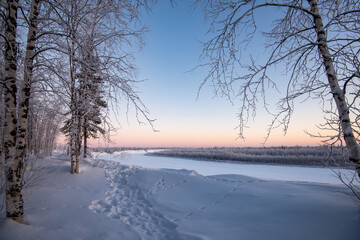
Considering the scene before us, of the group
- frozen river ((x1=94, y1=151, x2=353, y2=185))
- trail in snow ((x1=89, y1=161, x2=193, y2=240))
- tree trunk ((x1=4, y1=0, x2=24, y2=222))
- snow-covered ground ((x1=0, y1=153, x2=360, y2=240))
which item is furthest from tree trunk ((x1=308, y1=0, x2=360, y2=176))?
tree trunk ((x1=4, y1=0, x2=24, y2=222))

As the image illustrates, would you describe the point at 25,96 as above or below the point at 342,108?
above

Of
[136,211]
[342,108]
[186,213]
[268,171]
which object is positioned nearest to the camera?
[342,108]

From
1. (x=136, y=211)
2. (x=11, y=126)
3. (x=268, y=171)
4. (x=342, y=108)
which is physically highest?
(x=342, y=108)

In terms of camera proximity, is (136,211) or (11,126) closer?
(11,126)

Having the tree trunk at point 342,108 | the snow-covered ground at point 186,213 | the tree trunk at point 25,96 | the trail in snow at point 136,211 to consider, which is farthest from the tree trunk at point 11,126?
the tree trunk at point 342,108

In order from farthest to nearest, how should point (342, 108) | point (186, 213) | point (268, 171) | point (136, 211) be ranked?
point (268, 171)
point (136, 211)
point (186, 213)
point (342, 108)

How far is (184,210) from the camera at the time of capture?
14.9 feet

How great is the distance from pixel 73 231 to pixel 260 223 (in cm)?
358

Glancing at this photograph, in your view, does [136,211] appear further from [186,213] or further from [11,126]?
[11,126]

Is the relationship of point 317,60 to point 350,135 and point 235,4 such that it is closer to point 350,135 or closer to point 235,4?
point 350,135

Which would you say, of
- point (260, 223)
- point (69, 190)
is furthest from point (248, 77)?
point (69, 190)

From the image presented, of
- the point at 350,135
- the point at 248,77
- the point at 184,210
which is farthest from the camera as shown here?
the point at 184,210

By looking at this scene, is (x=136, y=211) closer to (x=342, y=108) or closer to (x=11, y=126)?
(x=11, y=126)

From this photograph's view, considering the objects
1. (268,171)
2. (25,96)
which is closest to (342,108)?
(25,96)
